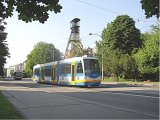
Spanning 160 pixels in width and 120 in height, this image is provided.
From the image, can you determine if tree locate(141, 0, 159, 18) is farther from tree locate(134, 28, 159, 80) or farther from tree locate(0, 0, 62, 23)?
tree locate(134, 28, 159, 80)

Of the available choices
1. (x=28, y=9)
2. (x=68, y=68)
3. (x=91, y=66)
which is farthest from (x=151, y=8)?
(x=68, y=68)

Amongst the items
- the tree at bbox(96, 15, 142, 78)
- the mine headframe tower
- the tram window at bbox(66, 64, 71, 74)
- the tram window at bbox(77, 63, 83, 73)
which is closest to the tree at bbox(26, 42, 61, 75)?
the mine headframe tower

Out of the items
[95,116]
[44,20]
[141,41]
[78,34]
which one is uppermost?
[78,34]

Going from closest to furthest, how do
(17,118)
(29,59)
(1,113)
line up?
(17,118) < (1,113) < (29,59)

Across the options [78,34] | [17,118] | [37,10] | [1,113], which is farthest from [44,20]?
[78,34]

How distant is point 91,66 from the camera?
3769cm

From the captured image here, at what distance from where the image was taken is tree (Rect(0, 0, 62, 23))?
11.1 metres

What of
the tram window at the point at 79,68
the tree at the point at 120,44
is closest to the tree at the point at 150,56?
the tree at the point at 120,44

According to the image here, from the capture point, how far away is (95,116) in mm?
13500

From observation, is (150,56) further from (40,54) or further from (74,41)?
(40,54)

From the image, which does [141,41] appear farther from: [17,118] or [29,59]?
[29,59]

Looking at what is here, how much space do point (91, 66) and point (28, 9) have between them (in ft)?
87.4

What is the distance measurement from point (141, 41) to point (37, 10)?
203 feet

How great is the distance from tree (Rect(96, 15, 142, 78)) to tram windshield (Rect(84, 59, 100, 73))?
2447cm
